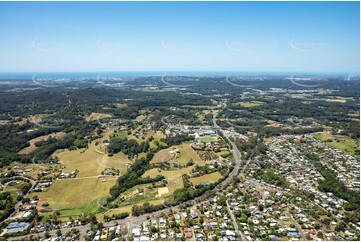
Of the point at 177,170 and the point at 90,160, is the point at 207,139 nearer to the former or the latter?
the point at 177,170

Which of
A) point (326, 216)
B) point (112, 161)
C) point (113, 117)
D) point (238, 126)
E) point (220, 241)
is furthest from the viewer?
point (113, 117)

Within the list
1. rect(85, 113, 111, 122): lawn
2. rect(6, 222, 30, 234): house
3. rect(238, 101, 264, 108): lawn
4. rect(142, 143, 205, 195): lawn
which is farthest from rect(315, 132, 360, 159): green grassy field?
rect(85, 113, 111, 122): lawn

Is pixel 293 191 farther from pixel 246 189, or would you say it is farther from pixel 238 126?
pixel 238 126

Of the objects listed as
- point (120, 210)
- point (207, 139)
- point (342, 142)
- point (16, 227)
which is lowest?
point (16, 227)

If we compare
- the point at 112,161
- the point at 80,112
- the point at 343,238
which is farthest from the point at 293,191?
the point at 80,112

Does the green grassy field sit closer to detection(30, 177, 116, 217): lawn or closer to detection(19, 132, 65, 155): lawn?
detection(30, 177, 116, 217): lawn

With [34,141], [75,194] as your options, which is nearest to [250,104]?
[34,141]
